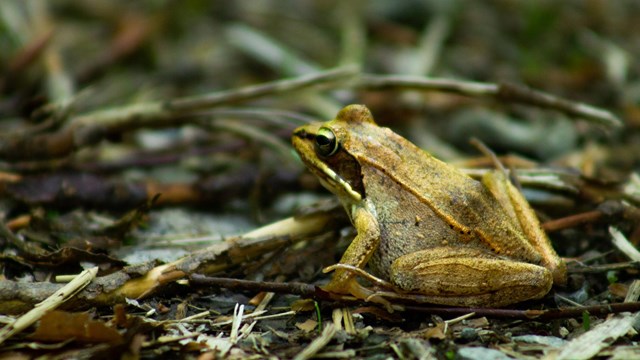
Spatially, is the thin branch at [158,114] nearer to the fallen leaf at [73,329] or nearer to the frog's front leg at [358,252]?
the frog's front leg at [358,252]

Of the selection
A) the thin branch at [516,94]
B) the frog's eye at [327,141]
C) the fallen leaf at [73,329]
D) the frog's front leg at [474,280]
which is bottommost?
the fallen leaf at [73,329]

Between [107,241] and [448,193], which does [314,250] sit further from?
[107,241]

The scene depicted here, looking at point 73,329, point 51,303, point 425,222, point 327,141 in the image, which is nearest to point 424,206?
point 425,222

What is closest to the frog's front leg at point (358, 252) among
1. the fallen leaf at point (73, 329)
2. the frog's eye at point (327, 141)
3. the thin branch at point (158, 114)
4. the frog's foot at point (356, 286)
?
the frog's foot at point (356, 286)

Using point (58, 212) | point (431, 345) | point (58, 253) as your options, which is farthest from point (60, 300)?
point (431, 345)

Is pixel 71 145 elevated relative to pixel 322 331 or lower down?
elevated

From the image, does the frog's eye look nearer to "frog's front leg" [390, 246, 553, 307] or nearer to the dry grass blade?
"frog's front leg" [390, 246, 553, 307]

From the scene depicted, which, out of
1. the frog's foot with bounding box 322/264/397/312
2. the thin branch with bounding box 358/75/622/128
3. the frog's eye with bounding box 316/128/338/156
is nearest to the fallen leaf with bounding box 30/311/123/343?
the frog's foot with bounding box 322/264/397/312
